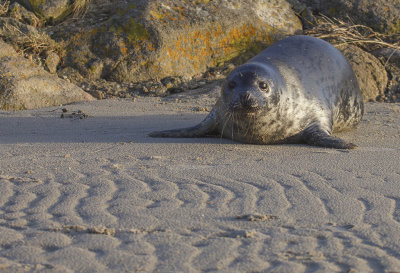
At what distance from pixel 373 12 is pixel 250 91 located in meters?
6.71

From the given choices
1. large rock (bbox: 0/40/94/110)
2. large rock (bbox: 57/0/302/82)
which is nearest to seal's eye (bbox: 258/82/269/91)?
large rock (bbox: 0/40/94/110)

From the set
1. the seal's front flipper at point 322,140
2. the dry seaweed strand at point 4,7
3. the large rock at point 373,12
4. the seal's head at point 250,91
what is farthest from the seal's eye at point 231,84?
the large rock at point 373,12

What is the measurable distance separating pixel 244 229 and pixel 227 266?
0.46 meters

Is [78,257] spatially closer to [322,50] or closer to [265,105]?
[265,105]

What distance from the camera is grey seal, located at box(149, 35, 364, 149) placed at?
17.0ft

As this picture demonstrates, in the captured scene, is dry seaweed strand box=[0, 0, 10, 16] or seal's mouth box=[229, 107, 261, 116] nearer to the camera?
seal's mouth box=[229, 107, 261, 116]

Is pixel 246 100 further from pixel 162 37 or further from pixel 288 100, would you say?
pixel 162 37

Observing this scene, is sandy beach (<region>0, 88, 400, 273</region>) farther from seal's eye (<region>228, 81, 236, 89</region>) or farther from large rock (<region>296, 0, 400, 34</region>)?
large rock (<region>296, 0, 400, 34</region>)

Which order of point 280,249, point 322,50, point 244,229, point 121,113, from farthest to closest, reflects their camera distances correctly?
1. point 121,113
2. point 322,50
3. point 244,229
4. point 280,249

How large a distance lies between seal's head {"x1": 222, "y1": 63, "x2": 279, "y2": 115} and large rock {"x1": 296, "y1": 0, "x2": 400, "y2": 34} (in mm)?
6182

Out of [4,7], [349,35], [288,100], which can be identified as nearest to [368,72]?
[349,35]

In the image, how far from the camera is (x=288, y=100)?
5.48 m

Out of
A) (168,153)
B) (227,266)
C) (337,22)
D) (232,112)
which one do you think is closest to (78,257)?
(227,266)

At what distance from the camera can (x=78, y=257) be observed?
2457 mm
